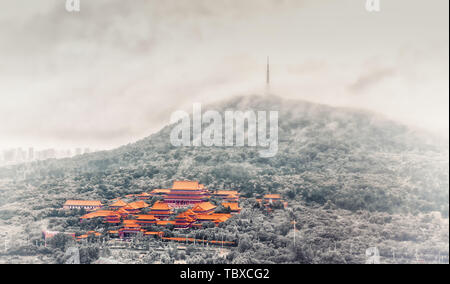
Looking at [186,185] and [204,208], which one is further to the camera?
[186,185]

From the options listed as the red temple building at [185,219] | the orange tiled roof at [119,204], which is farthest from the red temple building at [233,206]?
the orange tiled roof at [119,204]

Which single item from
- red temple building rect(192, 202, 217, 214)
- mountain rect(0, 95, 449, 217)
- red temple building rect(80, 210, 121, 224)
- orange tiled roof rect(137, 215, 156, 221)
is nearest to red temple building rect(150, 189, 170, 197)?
mountain rect(0, 95, 449, 217)

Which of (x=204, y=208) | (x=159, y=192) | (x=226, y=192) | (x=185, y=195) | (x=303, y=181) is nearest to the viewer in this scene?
(x=204, y=208)

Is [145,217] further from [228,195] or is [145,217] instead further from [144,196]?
[228,195]

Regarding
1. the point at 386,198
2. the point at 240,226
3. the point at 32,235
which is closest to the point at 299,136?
the point at 386,198

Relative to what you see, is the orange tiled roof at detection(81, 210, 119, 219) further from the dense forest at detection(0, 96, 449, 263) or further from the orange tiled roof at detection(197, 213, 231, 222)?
the orange tiled roof at detection(197, 213, 231, 222)

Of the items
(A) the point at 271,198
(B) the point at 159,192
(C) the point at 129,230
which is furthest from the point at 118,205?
(A) the point at 271,198

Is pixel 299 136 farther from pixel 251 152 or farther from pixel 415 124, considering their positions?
pixel 415 124
